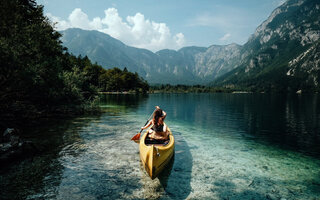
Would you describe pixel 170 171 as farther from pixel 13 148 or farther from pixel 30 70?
pixel 30 70

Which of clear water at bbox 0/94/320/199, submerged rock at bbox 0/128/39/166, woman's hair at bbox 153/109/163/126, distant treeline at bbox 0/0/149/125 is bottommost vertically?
clear water at bbox 0/94/320/199

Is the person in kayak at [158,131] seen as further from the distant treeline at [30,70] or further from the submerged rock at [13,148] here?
the distant treeline at [30,70]

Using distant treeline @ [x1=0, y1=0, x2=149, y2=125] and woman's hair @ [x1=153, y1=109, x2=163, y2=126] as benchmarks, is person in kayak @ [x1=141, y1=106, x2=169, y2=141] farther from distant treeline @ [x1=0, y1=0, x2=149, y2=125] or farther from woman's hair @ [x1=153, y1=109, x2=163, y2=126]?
distant treeline @ [x1=0, y1=0, x2=149, y2=125]

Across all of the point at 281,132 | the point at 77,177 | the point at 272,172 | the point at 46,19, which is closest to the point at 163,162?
the point at 77,177

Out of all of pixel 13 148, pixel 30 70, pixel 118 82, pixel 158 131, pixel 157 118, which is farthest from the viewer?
pixel 118 82

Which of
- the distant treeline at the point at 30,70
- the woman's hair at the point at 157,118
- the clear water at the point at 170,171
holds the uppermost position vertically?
the distant treeline at the point at 30,70

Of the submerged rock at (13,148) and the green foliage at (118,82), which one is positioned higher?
the green foliage at (118,82)

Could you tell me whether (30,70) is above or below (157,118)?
above

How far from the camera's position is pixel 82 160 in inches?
537

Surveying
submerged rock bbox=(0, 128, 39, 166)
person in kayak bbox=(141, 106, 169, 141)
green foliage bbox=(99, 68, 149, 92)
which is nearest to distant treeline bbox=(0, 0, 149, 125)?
submerged rock bbox=(0, 128, 39, 166)

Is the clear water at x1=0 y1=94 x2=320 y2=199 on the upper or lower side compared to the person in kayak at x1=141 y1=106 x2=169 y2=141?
lower

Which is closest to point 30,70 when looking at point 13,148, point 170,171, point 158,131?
point 13,148

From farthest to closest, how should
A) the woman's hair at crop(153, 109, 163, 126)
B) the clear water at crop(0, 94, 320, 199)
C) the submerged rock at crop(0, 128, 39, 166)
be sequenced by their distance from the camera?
the woman's hair at crop(153, 109, 163, 126) < the submerged rock at crop(0, 128, 39, 166) < the clear water at crop(0, 94, 320, 199)

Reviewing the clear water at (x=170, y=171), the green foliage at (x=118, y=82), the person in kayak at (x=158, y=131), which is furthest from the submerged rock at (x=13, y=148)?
the green foliage at (x=118, y=82)
